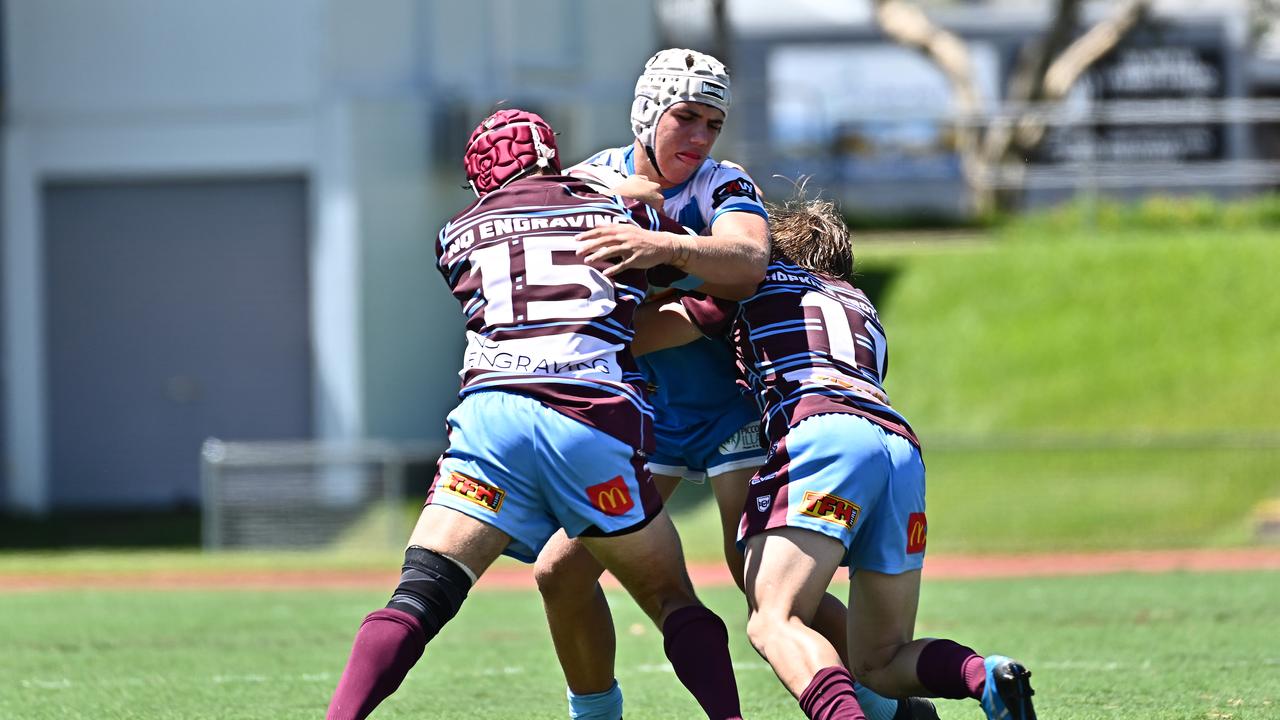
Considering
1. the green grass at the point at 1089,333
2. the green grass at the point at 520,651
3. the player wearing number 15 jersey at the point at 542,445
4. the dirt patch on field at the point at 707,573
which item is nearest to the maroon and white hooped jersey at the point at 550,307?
the player wearing number 15 jersey at the point at 542,445

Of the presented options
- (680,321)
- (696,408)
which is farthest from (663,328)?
(696,408)

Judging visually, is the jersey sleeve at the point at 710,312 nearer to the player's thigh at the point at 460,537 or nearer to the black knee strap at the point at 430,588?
the player's thigh at the point at 460,537

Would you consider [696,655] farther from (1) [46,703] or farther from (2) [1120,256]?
(2) [1120,256]

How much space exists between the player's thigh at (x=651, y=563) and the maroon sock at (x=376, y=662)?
567 mm

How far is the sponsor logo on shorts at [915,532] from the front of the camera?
5133mm

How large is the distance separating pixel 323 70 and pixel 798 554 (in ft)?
50.5

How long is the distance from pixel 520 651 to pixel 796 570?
12.8 ft

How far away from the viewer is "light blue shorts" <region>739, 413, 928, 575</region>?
500 centimetres

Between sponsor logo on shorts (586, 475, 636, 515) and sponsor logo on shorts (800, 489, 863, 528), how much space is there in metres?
0.50

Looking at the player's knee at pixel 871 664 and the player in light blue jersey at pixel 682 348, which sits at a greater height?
the player in light blue jersey at pixel 682 348

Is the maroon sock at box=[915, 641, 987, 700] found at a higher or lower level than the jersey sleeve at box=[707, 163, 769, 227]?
lower

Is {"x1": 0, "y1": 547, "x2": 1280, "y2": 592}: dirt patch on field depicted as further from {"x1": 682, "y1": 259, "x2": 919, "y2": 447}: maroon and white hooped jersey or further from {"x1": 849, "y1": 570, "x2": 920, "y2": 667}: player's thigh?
{"x1": 849, "y1": 570, "x2": 920, "y2": 667}: player's thigh

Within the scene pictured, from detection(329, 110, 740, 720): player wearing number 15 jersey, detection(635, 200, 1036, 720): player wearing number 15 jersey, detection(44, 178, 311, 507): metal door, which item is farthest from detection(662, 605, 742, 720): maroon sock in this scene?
detection(44, 178, 311, 507): metal door

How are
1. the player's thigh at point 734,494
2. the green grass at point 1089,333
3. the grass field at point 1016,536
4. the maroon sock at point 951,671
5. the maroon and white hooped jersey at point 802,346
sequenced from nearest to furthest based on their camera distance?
the maroon sock at point 951,671, the maroon and white hooped jersey at point 802,346, the player's thigh at point 734,494, the grass field at point 1016,536, the green grass at point 1089,333
